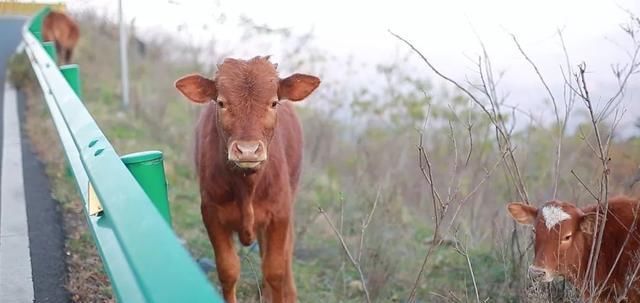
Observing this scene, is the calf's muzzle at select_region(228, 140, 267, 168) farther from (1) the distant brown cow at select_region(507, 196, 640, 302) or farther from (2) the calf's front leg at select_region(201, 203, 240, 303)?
(1) the distant brown cow at select_region(507, 196, 640, 302)

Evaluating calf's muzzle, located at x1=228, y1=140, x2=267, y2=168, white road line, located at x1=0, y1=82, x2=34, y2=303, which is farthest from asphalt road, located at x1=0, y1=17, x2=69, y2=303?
calf's muzzle, located at x1=228, y1=140, x2=267, y2=168

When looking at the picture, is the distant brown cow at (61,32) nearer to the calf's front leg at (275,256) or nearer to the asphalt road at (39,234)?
the asphalt road at (39,234)

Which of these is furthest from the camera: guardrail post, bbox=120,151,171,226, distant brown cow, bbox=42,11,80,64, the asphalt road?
distant brown cow, bbox=42,11,80,64

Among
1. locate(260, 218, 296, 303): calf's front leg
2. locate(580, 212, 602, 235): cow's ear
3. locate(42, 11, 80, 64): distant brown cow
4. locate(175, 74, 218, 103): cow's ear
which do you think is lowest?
locate(260, 218, 296, 303): calf's front leg

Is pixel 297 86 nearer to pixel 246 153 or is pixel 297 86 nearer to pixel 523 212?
pixel 246 153

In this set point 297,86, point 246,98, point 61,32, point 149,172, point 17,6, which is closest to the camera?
point 149,172

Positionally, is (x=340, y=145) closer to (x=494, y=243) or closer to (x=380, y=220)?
(x=380, y=220)

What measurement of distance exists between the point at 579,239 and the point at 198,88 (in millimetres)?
2924

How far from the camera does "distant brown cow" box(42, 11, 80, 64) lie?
1328 centimetres

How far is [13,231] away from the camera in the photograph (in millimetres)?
5285

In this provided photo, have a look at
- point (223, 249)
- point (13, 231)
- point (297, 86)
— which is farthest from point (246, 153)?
point (13, 231)

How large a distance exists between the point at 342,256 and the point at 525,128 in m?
4.50

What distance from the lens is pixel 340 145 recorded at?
46.3ft

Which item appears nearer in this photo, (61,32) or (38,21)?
(38,21)
